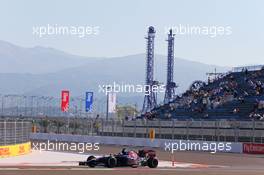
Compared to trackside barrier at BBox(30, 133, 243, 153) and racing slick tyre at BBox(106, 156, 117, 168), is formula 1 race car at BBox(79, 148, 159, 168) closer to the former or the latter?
racing slick tyre at BBox(106, 156, 117, 168)

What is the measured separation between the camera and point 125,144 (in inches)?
2440

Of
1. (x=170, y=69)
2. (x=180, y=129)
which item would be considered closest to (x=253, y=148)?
(x=180, y=129)

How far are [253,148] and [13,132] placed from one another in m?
19.2

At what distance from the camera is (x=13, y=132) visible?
4134 centimetres

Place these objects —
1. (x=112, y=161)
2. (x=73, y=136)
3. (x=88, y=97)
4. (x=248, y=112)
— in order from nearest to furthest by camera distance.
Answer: (x=112, y=161) → (x=248, y=112) → (x=88, y=97) → (x=73, y=136)

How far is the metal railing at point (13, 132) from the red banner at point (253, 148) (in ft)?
57.1

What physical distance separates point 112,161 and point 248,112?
3308cm

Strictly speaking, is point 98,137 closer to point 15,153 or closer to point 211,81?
point 211,81

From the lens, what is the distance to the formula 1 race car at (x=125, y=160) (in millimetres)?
28891

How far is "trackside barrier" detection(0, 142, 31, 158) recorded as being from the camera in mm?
38656

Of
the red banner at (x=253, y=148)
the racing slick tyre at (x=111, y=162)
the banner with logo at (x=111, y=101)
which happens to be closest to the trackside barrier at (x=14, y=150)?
the racing slick tyre at (x=111, y=162)

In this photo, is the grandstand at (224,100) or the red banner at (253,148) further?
the grandstand at (224,100)

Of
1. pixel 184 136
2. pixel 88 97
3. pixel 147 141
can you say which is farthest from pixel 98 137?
pixel 184 136

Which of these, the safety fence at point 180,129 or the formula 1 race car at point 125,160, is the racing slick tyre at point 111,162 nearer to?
the formula 1 race car at point 125,160
